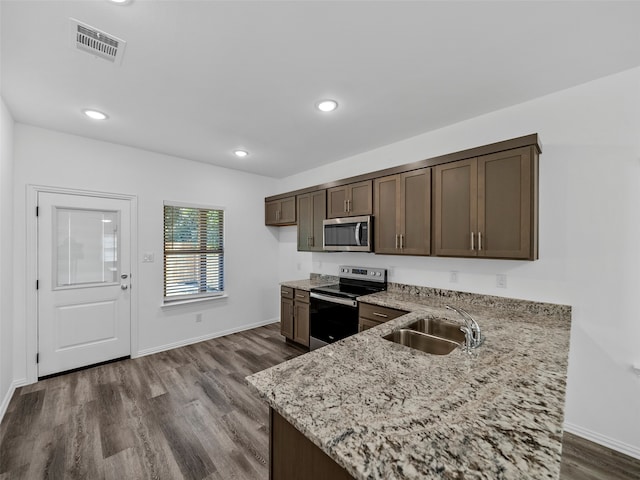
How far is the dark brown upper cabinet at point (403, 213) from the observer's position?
2.76m

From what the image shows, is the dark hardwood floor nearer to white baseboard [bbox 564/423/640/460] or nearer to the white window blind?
white baseboard [bbox 564/423/640/460]

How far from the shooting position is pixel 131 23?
1546mm

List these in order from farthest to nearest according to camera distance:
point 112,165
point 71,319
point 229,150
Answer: point 229,150 < point 112,165 < point 71,319

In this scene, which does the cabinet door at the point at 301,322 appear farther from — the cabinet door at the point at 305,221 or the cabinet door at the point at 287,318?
the cabinet door at the point at 305,221

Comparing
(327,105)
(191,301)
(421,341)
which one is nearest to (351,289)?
(421,341)

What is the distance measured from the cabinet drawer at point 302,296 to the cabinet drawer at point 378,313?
0.95 metres

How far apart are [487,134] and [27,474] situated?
4393 mm

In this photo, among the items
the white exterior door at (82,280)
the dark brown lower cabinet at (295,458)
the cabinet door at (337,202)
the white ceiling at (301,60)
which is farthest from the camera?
the cabinet door at (337,202)

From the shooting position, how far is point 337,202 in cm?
364

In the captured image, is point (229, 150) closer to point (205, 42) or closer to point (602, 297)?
point (205, 42)

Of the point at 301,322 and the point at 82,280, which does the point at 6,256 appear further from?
the point at 301,322

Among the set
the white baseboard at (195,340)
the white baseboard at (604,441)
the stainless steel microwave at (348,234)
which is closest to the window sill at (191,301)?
the white baseboard at (195,340)

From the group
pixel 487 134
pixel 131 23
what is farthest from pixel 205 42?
pixel 487 134

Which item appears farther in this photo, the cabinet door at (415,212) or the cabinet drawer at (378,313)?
the cabinet door at (415,212)
